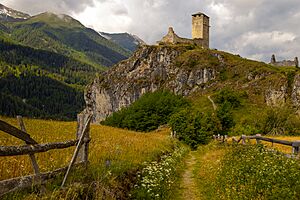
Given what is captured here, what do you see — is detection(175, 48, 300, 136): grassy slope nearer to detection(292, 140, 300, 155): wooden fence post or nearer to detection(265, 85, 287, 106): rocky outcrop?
detection(265, 85, 287, 106): rocky outcrop

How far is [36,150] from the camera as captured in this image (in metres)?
6.54

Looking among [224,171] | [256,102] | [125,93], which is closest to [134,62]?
[125,93]

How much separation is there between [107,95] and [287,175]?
447 ft

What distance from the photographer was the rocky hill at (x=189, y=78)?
287 feet

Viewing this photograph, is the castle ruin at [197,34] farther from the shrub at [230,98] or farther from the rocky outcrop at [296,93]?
the rocky outcrop at [296,93]

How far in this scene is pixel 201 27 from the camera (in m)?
145

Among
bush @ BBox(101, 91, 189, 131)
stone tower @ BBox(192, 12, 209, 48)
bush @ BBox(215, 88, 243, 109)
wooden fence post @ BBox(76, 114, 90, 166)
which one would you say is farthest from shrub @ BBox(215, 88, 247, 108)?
wooden fence post @ BBox(76, 114, 90, 166)

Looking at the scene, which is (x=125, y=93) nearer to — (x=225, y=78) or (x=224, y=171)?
(x=225, y=78)

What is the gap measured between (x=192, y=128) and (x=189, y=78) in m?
69.3

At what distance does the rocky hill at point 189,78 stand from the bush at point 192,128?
127 ft

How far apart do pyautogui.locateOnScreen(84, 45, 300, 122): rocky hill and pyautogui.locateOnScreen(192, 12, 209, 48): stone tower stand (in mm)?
19719

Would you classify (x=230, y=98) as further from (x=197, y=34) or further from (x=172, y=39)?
(x=197, y=34)

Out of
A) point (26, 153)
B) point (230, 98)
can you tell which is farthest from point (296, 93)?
point (26, 153)

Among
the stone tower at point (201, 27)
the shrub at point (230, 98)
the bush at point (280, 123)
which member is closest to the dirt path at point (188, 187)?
the bush at point (280, 123)
